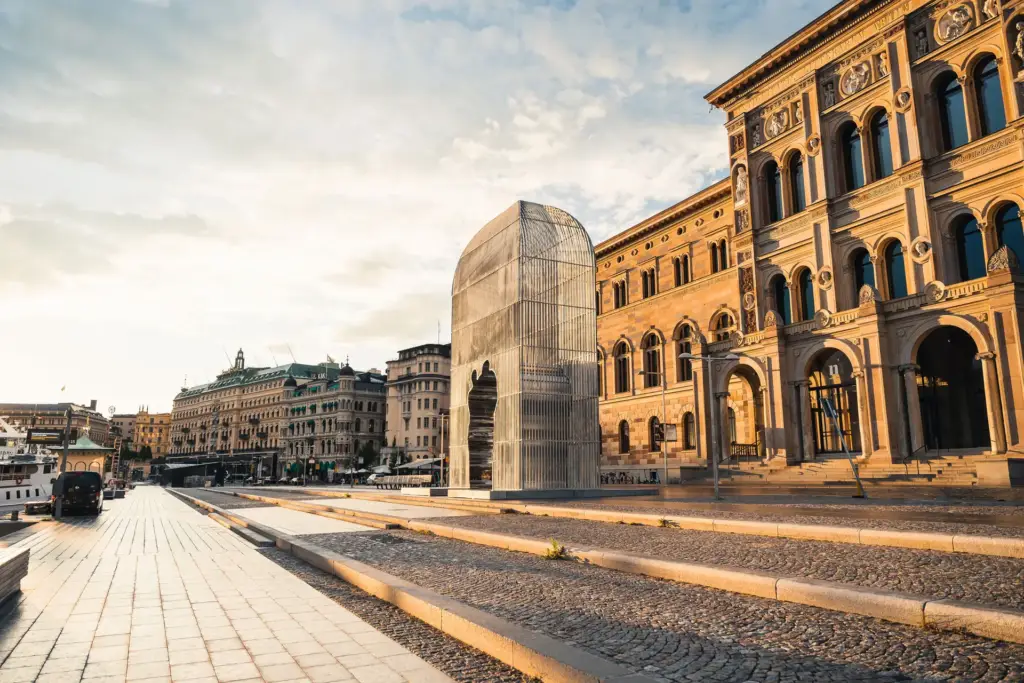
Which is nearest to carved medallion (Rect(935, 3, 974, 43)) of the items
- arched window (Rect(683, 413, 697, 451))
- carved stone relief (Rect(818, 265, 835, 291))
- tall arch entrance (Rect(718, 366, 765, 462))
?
carved stone relief (Rect(818, 265, 835, 291))

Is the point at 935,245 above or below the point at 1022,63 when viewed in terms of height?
below

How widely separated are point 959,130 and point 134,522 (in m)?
36.7

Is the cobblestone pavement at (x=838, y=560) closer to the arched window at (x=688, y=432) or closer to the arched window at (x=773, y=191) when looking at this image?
the arched window at (x=773, y=191)

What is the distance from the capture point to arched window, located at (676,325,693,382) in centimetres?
4372

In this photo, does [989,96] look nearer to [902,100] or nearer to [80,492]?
[902,100]

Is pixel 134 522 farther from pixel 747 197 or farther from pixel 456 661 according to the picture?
pixel 747 197

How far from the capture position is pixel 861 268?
32.4 m

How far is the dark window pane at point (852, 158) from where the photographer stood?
109 feet

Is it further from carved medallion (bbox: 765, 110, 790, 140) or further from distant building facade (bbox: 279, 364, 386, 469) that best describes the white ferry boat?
distant building facade (bbox: 279, 364, 386, 469)

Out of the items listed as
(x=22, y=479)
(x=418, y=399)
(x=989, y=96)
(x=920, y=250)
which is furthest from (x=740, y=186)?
(x=418, y=399)

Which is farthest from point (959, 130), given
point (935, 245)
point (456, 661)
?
point (456, 661)

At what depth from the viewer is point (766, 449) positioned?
32.8 metres

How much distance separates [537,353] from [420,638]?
18.0m

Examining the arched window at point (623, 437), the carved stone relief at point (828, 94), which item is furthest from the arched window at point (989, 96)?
the arched window at point (623, 437)
